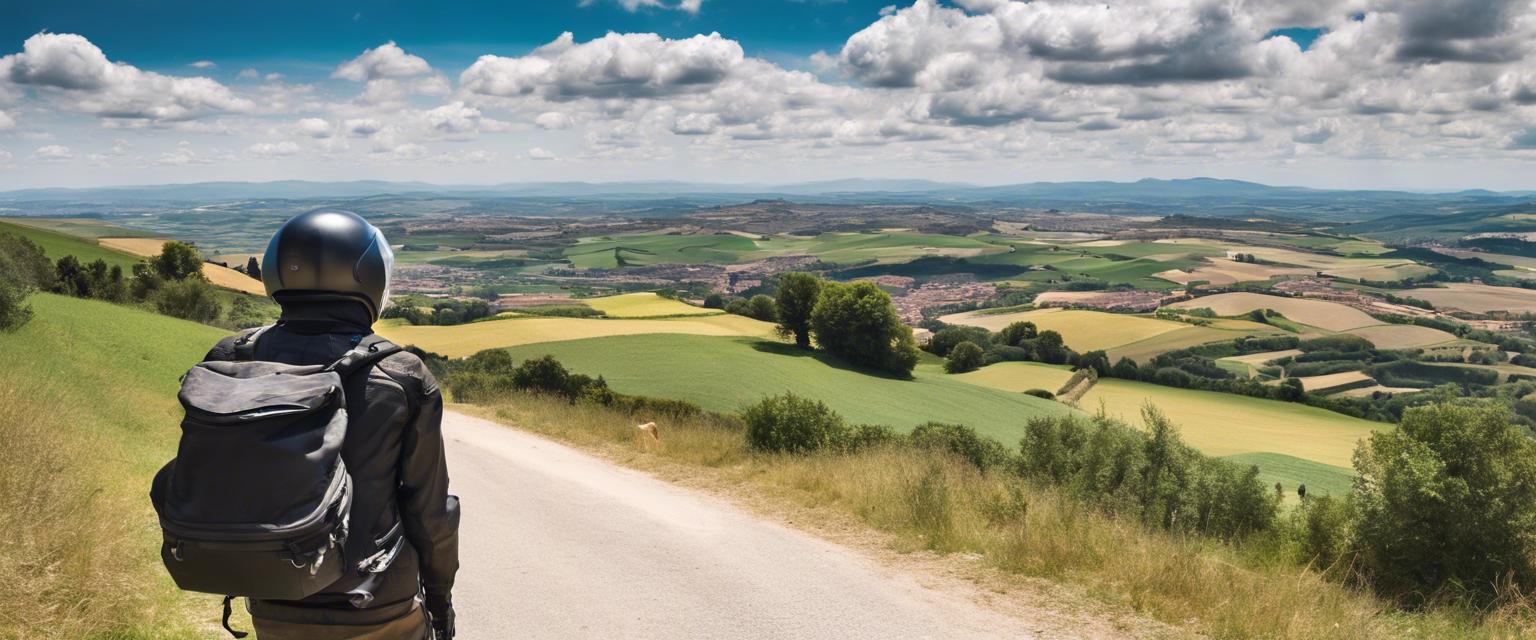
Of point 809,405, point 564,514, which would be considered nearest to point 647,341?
point 809,405

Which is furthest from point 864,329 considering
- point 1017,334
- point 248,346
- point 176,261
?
point 248,346

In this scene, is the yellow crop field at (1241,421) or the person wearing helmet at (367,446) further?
the yellow crop field at (1241,421)

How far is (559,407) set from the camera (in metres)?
20.1

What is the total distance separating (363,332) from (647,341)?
2250 inches

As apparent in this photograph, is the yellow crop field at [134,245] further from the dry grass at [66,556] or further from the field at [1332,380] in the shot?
the field at [1332,380]

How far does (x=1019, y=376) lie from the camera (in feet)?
219

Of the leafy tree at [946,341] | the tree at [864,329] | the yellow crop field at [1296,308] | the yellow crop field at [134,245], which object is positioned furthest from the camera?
the yellow crop field at [1296,308]

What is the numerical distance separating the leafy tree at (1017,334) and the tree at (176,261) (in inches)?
2549

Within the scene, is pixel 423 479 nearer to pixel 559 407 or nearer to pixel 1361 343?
pixel 559 407

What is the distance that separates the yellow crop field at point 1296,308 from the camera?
321 ft

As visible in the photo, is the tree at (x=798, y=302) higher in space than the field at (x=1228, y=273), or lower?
higher

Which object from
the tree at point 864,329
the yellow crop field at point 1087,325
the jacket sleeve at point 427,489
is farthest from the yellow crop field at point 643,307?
the jacket sleeve at point 427,489

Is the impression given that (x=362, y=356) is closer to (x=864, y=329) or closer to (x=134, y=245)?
(x=864, y=329)

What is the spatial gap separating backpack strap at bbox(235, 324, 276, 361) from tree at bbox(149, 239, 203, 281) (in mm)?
71823
